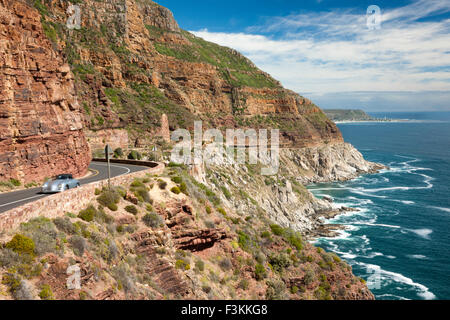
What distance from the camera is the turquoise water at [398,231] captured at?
43281mm

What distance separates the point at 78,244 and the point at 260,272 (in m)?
14.8

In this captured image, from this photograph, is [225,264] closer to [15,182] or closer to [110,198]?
[110,198]

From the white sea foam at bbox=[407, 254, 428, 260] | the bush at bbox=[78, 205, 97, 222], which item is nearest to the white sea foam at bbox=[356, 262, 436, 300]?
the white sea foam at bbox=[407, 254, 428, 260]

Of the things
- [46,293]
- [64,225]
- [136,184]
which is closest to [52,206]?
[64,225]

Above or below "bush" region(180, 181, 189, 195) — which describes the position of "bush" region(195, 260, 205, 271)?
below

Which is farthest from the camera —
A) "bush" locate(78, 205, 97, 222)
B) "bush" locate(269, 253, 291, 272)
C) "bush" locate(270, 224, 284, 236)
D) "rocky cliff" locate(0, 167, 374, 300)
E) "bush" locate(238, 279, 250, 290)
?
"bush" locate(270, 224, 284, 236)

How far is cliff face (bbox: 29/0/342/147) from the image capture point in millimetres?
56812

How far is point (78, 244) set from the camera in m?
13.9

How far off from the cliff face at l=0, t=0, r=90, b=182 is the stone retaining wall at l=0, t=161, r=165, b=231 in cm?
720

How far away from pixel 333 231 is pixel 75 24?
66.6m

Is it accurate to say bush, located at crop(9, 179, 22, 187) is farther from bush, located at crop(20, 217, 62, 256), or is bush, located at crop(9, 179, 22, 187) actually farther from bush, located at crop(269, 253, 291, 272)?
bush, located at crop(269, 253, 291, 272)

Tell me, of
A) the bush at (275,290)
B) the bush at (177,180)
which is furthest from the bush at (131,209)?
the bush at (275,290)
